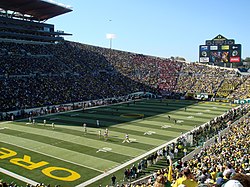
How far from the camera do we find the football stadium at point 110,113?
17453mm

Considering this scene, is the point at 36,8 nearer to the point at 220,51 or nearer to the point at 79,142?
the point at 79,142

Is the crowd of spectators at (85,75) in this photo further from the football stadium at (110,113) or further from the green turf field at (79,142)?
the green turf field at (79,142)

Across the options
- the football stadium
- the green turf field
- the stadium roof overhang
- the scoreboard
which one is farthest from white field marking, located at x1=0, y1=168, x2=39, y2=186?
the scoreboard

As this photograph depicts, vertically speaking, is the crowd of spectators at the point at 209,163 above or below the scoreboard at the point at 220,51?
below

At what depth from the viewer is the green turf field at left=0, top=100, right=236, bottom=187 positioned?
18867 millimetres

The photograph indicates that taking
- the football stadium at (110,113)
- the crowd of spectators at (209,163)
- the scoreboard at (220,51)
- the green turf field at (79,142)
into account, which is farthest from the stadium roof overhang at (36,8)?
the crowd of spectators at (209,163)

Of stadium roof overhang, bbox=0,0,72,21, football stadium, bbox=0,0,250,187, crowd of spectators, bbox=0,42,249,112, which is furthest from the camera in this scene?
stadium roof overhang, bbox=0,0,72,21

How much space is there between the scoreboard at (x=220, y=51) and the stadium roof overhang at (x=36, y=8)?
3298 centimetres

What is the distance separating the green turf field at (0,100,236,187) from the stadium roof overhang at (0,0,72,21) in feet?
79.7

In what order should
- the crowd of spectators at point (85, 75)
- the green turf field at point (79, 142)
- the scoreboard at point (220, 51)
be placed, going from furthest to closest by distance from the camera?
the scoreboard at point (220, 51) < the crowd of spectators at point (85, 75) < the green turf field at point (79, 142)

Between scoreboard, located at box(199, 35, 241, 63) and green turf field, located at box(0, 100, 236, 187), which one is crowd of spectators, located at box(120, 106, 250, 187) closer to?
green turf field, located at box(0, 100, 236, 187)

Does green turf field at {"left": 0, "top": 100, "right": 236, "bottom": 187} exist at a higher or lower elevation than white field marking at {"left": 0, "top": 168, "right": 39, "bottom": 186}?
Result: higher

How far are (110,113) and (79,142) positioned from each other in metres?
16.0

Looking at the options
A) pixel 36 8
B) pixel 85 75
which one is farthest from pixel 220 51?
pixel 36 8
